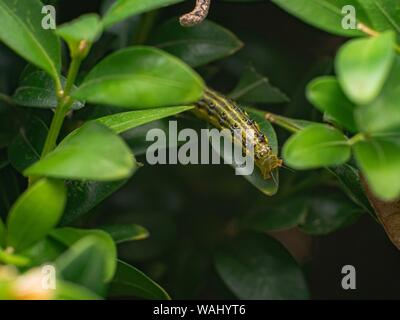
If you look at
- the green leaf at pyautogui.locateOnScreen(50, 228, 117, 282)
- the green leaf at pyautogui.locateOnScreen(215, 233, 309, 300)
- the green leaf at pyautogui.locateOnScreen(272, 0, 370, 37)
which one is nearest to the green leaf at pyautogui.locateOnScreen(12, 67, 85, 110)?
the green leaf at pyautogui.locateOnScreen(50, 228, 117, 282)

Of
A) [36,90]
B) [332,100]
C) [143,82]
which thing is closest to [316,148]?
[332,100]

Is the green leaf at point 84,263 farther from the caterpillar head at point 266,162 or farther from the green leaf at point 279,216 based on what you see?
the green leaf at point 279,216

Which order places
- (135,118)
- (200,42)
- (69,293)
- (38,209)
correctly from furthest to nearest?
(200,42) → (135,118) → (38,209) → (69,293)

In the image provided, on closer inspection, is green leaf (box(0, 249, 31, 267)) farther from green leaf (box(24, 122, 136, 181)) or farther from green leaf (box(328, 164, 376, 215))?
green leaf (box(328, 164, 376, 215))

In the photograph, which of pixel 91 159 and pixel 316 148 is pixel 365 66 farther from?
pixel 91 159

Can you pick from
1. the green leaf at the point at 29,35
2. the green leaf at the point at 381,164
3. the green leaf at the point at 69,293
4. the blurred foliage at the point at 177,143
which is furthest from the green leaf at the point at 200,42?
the green leaf at the point at 69,293

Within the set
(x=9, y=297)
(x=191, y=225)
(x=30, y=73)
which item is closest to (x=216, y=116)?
(x=30, y=73)
